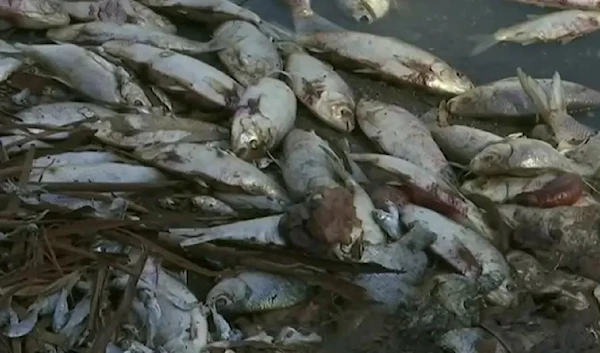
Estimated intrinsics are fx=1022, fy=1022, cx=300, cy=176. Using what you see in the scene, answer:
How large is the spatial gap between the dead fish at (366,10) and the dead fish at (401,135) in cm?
65

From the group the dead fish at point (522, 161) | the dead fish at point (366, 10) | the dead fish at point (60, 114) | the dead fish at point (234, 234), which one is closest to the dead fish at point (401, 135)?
the dead fish at point (522, 161)

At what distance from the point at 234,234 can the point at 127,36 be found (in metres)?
1.40

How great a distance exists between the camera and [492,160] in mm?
3787

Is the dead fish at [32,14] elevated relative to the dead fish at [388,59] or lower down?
lower down

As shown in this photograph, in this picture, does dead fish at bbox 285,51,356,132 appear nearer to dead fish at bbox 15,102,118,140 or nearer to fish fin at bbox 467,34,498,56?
fish fin at bbox 467,34,498,56

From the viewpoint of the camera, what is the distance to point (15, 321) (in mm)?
2951

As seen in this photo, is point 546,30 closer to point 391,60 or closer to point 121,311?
point 391,60

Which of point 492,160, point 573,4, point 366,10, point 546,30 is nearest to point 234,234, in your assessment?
point 492,160

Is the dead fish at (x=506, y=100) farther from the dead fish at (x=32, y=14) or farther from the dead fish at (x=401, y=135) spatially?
the dead fish at (x=32, y=14)

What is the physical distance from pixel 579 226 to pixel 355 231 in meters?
0.79

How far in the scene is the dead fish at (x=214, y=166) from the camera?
11.8ft

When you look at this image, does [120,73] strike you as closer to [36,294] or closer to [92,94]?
[92,94]

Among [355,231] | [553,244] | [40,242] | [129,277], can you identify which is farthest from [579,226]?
[40,242]

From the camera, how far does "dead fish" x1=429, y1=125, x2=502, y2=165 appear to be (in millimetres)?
3959
